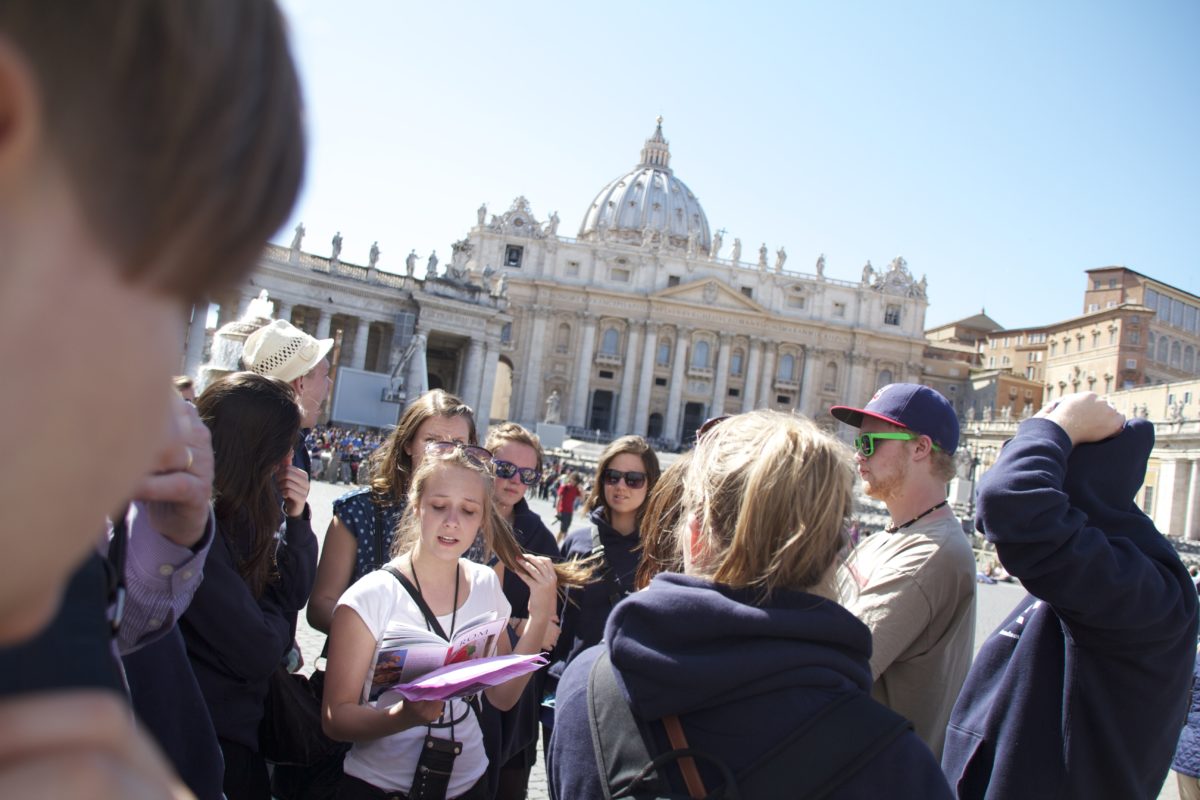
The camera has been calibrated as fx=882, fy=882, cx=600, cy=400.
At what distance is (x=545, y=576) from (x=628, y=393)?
180 feet

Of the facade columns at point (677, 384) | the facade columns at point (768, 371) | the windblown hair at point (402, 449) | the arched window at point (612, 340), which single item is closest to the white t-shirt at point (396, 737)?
the windblown hair at point (402, 449)

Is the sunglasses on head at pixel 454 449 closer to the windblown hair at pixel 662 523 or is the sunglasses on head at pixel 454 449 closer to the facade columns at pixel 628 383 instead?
the windblown hair at pixel 662 523

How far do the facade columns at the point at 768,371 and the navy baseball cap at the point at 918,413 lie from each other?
57.1m

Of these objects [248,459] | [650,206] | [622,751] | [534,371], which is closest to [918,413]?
[622,751]

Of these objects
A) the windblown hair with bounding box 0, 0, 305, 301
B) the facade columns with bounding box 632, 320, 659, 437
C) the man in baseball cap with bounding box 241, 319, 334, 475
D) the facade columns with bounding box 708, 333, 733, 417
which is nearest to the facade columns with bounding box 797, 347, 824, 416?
the facade columns with bounding box 708, 333, 733, 417

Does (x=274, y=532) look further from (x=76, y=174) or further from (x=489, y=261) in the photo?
(x=489, y=261)

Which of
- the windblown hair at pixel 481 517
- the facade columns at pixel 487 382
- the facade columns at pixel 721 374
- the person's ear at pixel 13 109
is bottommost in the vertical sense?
the windblown hair at pixel 481 517

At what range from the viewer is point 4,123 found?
495 mm

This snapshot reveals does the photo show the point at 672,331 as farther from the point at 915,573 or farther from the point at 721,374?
the point at 915,573

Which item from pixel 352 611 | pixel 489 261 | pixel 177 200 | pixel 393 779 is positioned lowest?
pixel 393 779

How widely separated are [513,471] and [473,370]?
99.4 feet

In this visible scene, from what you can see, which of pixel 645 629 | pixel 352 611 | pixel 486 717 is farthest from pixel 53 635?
pixel 486 717

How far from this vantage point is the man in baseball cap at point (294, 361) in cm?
378

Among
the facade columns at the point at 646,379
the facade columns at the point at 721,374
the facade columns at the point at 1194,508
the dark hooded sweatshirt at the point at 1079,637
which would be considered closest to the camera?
the dark hooded sweatshirt at the point at 1079,637
